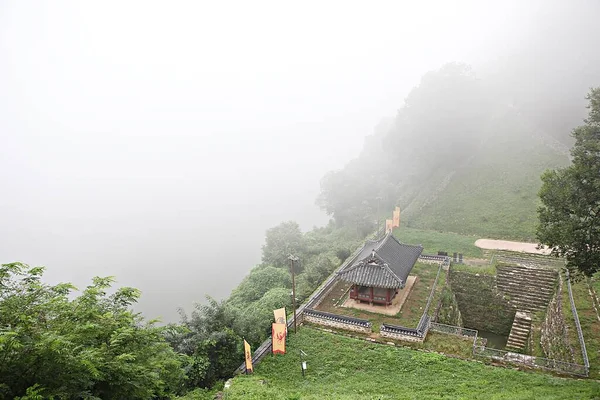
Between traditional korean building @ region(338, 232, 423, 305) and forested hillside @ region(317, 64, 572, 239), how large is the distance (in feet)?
57.8

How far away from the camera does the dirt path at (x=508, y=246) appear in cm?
3272

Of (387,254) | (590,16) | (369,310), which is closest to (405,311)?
(369,310)

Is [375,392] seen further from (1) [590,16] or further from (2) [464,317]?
(1) [590,16]

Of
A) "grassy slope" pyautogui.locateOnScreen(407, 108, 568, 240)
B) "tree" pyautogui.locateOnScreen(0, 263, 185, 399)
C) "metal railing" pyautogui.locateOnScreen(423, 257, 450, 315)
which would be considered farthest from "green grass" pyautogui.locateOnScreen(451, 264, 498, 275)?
"tree" pyautogui.locateOnScreen(0, 263, 185, 399)

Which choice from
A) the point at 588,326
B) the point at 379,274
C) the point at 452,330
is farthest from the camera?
the point at 379,274

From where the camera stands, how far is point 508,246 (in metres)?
34.2

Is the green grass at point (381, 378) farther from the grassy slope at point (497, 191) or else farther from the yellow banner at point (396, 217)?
the grassy slope at point (497, 191)

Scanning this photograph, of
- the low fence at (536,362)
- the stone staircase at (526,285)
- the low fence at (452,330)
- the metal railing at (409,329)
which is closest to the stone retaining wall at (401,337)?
the metal railing at (409,329)

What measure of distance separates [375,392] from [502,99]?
57.7 m

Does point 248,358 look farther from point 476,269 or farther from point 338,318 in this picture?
point 476,269

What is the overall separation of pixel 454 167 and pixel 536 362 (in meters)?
35.1

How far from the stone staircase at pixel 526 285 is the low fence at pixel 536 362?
999 cm

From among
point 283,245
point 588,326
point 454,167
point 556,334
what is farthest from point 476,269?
point 454,167

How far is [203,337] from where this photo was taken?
18.6 m
